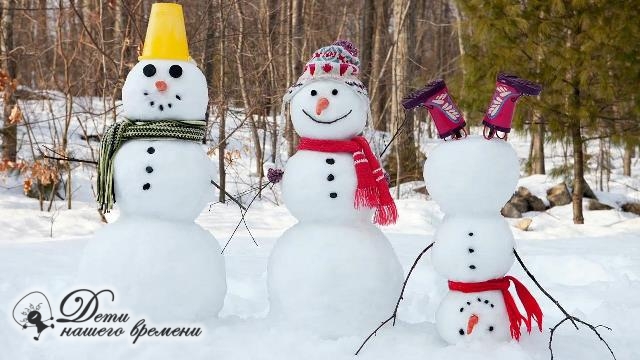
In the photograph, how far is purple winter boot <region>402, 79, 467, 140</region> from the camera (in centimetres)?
265

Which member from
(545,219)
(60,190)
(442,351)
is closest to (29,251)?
(442,351)

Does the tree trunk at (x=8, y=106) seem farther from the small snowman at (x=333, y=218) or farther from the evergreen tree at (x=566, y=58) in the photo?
the small snowman at (x=333, y=218)

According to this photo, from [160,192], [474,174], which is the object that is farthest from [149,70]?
[474,174]

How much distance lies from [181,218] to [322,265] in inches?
29.7

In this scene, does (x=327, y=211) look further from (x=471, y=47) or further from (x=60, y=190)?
(x=60, y=190)

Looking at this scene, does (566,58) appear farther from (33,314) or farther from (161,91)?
(33,314)

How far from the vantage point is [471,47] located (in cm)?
810

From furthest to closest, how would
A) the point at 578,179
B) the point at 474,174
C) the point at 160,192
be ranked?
1. the point at 578,179
2. the point at 160,192
3. the point at 474,174

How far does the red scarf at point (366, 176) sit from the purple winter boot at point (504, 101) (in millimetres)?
577

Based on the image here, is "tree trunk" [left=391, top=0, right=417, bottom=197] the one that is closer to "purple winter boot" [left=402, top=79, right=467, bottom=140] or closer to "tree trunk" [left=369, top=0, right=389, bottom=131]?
"tree trunk" [left=369, top=0, right=389, bottom=131]

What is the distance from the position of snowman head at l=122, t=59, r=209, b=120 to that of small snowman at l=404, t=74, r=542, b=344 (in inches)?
43.4

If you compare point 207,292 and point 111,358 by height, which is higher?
point 207,292

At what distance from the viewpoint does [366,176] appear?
290cm

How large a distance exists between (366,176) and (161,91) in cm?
109
